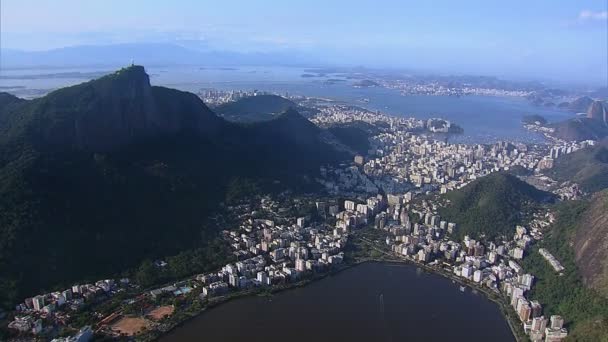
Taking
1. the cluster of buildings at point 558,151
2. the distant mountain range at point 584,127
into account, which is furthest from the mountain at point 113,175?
the distant mountain range at point 584,127

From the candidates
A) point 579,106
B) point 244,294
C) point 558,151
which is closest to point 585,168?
point 558,151

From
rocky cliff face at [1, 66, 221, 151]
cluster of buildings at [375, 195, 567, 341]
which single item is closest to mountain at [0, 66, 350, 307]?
rocky cliff face at [1, 66, 221, 151]

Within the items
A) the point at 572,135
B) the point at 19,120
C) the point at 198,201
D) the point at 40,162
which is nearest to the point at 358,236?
the point at 198,201

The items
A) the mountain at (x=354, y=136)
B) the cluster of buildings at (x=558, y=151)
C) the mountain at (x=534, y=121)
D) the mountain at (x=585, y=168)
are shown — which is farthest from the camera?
the mountain at (x=534, y=121)

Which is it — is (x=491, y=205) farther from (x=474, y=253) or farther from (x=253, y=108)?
(x=253, y=108)

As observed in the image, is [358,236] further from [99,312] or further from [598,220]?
[99,312]

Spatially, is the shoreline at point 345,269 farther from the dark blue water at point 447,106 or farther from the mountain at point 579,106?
the mountain at point 579,106

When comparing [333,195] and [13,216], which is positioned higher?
[13,216]
